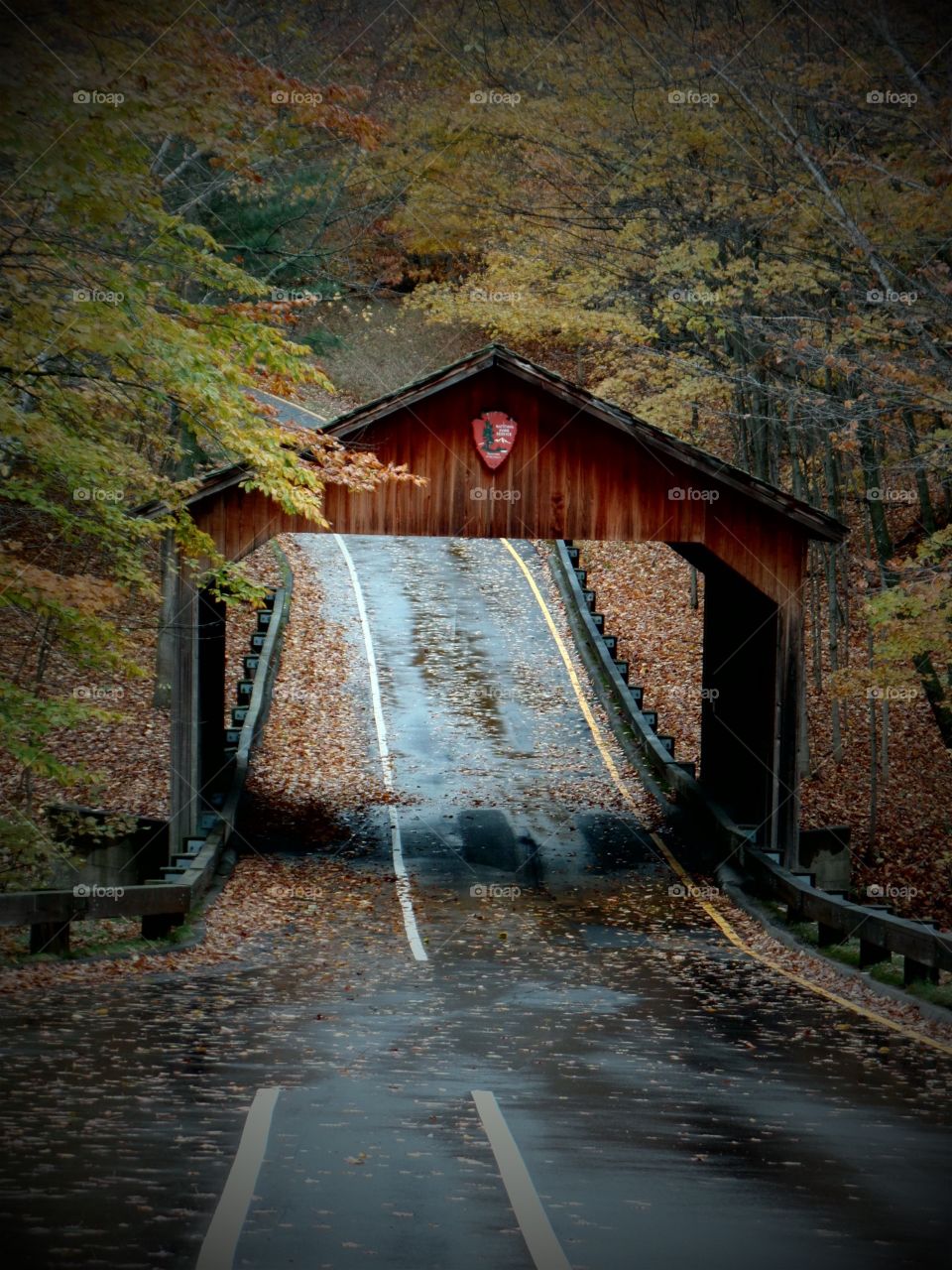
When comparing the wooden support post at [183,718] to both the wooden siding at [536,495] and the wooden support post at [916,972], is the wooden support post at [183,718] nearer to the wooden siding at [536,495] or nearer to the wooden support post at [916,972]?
the wooden siding at [536,495]

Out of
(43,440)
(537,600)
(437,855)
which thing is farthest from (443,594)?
(43,440)

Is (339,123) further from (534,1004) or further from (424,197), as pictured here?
(424,197)

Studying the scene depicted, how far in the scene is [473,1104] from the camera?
8727mm

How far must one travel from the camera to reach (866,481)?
23984 mm

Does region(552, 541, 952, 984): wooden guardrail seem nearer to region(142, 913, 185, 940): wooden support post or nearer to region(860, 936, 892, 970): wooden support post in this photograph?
region(860, 936, 892, 970): wooden support post

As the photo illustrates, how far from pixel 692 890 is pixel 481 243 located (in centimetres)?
2349

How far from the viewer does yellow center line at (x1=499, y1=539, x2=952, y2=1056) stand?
12352mm

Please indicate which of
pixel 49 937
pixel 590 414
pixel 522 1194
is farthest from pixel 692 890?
pixel 522 1194

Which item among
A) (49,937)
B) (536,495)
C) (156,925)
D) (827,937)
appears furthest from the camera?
(536,495)

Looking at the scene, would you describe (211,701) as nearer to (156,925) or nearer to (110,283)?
(156,925)

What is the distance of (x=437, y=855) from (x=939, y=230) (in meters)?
11.5

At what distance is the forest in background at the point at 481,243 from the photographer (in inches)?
500

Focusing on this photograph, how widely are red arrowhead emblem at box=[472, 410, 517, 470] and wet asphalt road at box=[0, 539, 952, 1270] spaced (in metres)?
6.17

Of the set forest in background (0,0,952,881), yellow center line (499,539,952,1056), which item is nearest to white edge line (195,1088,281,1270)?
yellow center line (499,539,952,1056)
